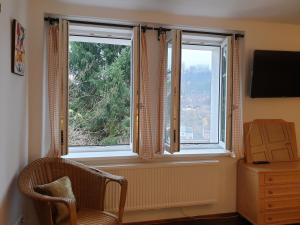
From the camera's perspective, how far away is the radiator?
2963mm

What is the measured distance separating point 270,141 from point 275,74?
78 centimetres

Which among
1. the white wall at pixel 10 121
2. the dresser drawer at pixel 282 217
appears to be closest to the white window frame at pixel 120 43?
the white wall at pixel 10 121

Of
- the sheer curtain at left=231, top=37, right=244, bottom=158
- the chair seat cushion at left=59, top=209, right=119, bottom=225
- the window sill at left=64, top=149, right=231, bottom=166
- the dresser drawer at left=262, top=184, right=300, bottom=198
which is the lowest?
the chair seat cushion at left=59, top=209, right=119, bottom=225

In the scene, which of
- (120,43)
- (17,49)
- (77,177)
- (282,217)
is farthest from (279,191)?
(17,49)

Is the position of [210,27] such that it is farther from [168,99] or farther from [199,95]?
[168,99]

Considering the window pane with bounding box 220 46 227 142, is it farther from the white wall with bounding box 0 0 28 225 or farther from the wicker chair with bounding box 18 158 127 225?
the white wall with bounding box 0 0 28 225

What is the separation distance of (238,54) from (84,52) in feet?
5.74

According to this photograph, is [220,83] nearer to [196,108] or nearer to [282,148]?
[196,108]

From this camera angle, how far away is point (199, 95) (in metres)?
3.56

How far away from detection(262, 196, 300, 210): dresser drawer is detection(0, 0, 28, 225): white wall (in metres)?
2.36

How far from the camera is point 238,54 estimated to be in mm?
3279

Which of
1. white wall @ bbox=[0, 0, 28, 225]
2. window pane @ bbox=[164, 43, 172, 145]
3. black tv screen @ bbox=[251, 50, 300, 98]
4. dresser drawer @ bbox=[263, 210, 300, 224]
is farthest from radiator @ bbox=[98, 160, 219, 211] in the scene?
black tv screen @ bbox=[251, 50, 300, 98]

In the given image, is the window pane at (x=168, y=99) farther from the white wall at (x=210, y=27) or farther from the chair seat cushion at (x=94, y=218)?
the chair seat cushion at (x=94, y=218)

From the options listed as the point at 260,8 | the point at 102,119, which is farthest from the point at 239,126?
the point at 102,119
